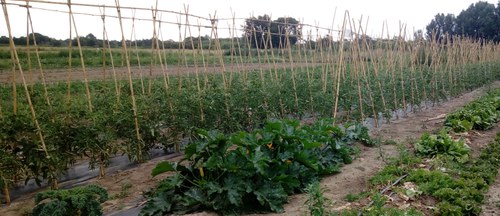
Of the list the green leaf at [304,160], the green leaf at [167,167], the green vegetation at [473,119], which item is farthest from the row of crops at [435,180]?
the green leaf at [167,167]

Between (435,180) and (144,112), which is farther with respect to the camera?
(144,112)

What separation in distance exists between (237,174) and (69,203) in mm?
1672

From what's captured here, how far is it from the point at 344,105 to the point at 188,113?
414 centimetres

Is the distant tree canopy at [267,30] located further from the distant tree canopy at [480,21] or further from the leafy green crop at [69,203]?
the distant tree canopy at [480,21]

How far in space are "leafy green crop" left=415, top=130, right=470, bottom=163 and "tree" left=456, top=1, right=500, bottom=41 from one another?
1896 inches

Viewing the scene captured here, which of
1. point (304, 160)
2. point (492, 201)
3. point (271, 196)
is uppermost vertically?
point (304, 160)

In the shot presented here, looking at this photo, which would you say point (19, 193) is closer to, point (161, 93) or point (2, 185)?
point (2, 185)

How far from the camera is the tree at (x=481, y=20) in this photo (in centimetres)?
4941

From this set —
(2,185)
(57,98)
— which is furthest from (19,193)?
(57,98)

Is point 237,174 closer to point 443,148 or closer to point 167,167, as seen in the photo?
point 167,167

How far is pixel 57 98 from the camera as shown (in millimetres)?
5715

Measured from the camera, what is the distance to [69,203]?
12.5 feet

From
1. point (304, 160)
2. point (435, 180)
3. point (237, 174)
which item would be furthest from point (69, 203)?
point (435, 180)

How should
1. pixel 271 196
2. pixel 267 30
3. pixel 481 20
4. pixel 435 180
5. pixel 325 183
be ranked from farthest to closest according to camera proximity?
pixel 481 20 < pixel 267 30 < pixel 325 183 < pixel 435 180 < pixel 271 196
